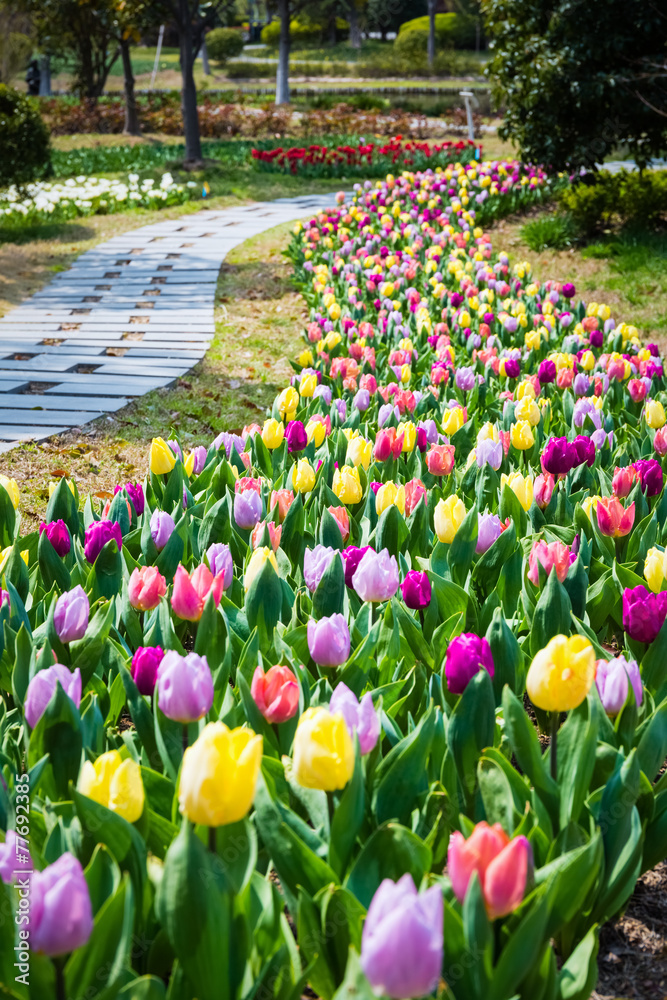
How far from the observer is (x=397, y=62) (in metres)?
42.0

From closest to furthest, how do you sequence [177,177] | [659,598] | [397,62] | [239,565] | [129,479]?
[659,598]
[239,565]
[129,479]
[177,177]
[397,62]

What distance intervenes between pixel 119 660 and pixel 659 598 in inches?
46.8

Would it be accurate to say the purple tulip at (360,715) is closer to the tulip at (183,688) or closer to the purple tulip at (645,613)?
the tulip at (183,688)

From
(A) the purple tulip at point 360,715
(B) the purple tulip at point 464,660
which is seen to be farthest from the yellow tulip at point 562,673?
(A) the purple tulip at point 360,715

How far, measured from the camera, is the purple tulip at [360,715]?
1.47 metres

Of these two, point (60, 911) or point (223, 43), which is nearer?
point (60, 911)

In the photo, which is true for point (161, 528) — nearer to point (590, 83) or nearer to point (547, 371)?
point (547, 371)

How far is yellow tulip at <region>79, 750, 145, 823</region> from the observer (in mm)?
1318

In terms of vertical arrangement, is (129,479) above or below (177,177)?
below

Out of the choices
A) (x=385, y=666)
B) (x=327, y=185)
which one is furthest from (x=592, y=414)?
(x=327, y=185)

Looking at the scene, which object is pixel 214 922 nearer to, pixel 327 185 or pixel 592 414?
pixel 592 414

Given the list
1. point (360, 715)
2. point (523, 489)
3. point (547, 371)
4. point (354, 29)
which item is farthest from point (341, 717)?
point (354, 29)

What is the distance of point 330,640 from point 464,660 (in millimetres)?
275

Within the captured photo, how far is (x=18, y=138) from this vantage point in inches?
428
